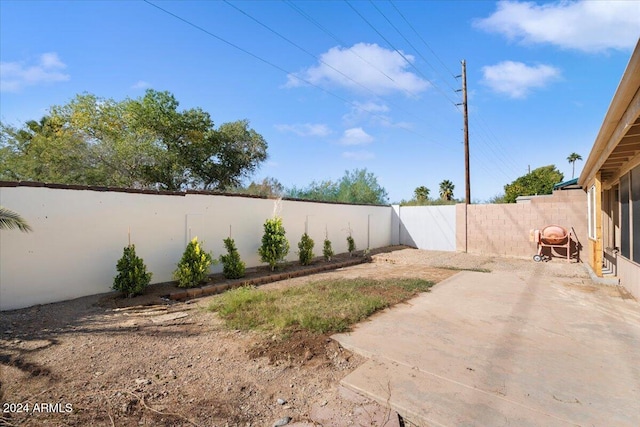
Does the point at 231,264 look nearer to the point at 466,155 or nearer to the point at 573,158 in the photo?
the point at 466,155

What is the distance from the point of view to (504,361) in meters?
2.99

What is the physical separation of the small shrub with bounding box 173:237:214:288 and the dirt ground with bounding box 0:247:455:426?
163 cm

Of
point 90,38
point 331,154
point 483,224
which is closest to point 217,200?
point 90,38

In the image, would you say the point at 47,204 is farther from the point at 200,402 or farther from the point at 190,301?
the point at 200,402

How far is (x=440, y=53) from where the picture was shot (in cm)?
1209

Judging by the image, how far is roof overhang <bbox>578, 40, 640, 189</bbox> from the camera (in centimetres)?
272

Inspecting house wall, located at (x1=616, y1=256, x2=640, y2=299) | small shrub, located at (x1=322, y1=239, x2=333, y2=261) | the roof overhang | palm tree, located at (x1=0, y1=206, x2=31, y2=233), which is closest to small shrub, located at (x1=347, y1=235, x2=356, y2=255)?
small shrub, located at (x1=322, y1=239, x2=333, y2=261)

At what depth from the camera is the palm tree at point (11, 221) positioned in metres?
4.41

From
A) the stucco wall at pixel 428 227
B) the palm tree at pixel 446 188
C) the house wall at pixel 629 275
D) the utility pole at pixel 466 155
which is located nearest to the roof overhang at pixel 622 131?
the house wall at pixel 629 275

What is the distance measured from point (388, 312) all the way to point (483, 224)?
29.8 ft

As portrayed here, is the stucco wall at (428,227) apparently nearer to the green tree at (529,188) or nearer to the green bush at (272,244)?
the green bush at (272,244)

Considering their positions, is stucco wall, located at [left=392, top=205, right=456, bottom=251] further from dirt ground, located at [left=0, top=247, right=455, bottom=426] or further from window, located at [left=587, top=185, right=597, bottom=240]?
dirt ground, located at [left=0, top=247, right=455, bottom=426]

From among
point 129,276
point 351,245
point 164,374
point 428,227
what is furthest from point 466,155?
point 164,374

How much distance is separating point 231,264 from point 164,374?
4263 mm
